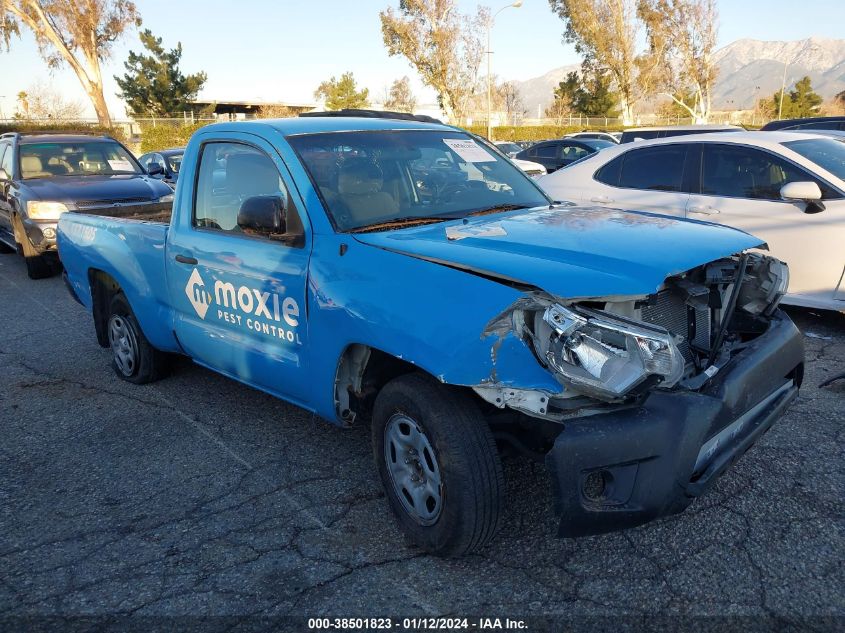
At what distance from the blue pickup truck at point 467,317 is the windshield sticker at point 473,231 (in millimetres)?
20

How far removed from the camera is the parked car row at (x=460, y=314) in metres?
2.47

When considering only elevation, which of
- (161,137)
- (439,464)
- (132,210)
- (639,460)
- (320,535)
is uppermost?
(161,137)

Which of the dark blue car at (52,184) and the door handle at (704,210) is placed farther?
the dark blue car at (52,184)

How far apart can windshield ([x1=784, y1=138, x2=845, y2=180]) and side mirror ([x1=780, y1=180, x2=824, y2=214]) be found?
42 centimetres

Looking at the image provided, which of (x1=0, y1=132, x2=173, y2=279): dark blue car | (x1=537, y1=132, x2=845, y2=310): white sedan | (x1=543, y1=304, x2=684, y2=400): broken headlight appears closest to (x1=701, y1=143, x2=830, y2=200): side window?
(x1=537, y1=132, x2=845, y2=310): white sedan

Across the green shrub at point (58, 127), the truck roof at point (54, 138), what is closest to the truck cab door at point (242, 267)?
the truck roof at point (54, 138)

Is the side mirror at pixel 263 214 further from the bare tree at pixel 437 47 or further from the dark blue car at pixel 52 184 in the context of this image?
the bare tree at pixel 437 47

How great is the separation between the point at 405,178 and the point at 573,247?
4.04 feet

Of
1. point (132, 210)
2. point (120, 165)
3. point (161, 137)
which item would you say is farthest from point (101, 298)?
point (161, 137)

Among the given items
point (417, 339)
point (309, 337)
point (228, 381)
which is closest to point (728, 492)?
point (417, 339)

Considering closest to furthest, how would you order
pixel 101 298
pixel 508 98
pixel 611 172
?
1. pixel 101 298
2. pixel 611 172
3. pixel 508 98

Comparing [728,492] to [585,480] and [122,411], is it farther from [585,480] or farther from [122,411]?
[122,411]

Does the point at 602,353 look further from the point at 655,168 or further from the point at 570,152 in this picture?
the point at 570,152

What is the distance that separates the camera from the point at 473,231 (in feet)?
10.4
